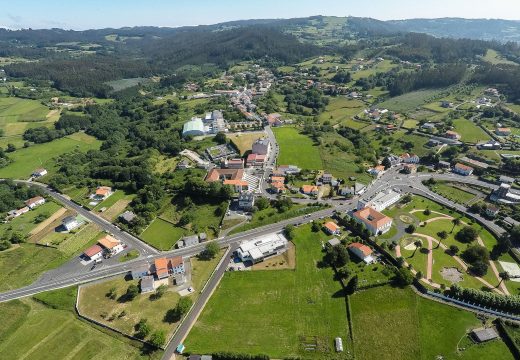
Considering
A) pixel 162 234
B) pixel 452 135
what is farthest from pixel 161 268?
pixel 452 135

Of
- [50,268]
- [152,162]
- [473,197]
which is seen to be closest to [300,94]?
[152,162]

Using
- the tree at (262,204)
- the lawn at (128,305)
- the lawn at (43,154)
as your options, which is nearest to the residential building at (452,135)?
the tree at (262,204)

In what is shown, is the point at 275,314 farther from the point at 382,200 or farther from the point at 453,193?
the point at 453,193

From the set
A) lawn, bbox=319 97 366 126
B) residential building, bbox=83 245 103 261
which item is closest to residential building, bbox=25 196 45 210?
residential building, bbox=83 245 103 261

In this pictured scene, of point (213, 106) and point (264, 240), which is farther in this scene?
point (213, 106)

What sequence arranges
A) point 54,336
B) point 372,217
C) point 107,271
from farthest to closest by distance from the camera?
point 372,217
point 107,271
point 54,336

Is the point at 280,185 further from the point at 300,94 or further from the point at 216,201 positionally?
the point at 300,94

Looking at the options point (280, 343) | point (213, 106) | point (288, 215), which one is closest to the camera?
point (280, 343)
